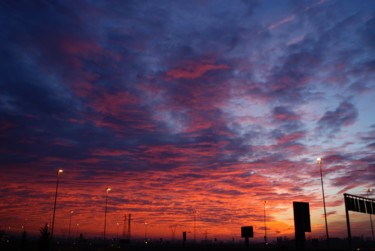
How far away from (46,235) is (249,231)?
35884 mm

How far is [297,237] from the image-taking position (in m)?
26.0

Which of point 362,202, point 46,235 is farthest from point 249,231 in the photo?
point 46,235

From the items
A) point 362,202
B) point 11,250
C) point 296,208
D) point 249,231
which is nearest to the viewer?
point 296,208

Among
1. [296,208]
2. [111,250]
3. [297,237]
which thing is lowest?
[111,250]

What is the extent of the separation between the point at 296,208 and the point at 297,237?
2.63 meters

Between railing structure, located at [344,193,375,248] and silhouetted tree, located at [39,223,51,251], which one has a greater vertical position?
railing structure, located at [344,193,375,248]

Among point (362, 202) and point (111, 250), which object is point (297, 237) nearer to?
point (362, 202)

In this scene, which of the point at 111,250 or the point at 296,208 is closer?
the point at 296,208

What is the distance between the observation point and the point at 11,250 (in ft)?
125

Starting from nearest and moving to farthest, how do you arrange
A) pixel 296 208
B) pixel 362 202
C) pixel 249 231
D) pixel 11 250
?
pixel 296 208 → pixel 11 250 → pixel 362 202 → pixel 249 231

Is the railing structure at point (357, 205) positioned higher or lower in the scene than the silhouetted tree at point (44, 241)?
higher

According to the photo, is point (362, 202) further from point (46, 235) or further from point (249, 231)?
point (46, 235)

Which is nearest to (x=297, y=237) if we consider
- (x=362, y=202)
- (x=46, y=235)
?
(x=362, y=202)

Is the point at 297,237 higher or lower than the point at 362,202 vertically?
lower
